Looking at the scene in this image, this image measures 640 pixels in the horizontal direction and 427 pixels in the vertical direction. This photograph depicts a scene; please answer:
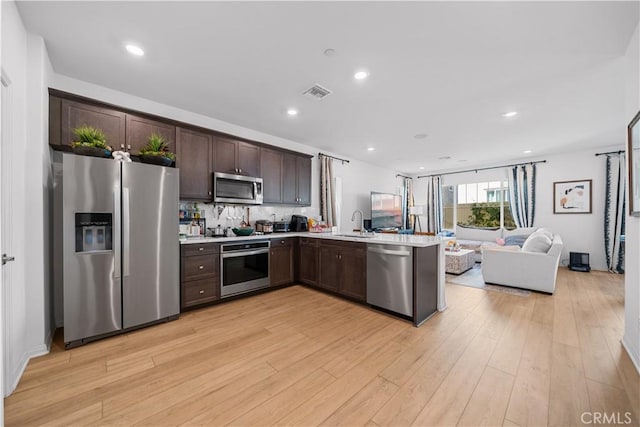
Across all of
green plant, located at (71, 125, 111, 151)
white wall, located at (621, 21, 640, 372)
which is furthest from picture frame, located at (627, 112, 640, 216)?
green plant, located at (71, 125, 111, 151)

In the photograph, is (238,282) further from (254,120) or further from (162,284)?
(254,120)

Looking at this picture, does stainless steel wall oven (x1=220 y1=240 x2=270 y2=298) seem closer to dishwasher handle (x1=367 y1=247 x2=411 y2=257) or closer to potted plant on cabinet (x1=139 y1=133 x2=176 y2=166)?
potted plant on cabinet (x1=139 y1=133 x2=176 y2=166)

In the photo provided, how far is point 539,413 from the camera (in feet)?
4.86

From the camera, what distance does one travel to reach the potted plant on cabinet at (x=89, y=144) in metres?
2.29

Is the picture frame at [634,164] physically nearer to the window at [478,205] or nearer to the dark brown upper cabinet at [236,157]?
the dark brown upper cabinet at [236,157]

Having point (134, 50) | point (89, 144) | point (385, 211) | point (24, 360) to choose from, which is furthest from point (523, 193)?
point (24, 360)

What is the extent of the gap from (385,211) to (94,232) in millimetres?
5962

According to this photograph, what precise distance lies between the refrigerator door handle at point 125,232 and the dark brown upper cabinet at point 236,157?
124 centimetres

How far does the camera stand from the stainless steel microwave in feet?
11.5

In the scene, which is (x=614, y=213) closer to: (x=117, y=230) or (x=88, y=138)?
(x=117, y=230)

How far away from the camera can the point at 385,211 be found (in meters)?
6.85

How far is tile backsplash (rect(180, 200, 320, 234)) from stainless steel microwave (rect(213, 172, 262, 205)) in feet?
0.94

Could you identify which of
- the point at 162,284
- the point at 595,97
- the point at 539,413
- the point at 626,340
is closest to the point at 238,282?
the point at 162,284

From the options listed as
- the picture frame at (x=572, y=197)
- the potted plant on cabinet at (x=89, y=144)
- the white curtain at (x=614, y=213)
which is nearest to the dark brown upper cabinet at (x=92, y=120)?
the potted plant on cabinet at (x=89, y=144)
